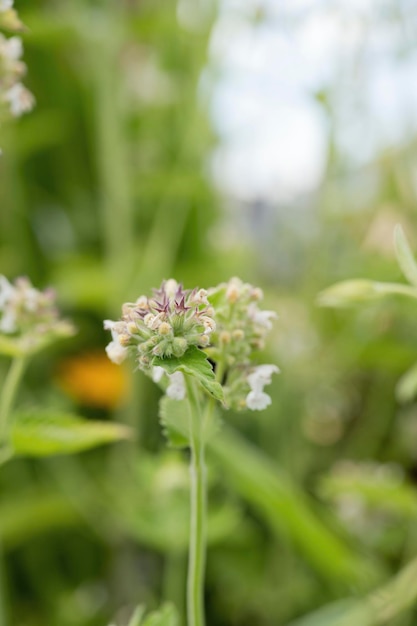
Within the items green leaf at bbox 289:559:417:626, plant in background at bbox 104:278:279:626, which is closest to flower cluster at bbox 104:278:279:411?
plant in background at bbox 104:278:279:626

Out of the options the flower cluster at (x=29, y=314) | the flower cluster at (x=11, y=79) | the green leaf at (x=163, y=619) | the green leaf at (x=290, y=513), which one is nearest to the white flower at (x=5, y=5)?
the flower cluster at (x=11, y=79)

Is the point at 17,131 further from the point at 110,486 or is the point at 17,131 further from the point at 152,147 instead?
the point at 110,486

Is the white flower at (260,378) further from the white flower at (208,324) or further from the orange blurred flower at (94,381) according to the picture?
the orange blurred flower at (94,381)

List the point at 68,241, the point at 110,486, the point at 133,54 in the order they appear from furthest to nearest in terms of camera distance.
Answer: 1. the point at 133,54
2. the point at 68,241
3. the point at 110,486

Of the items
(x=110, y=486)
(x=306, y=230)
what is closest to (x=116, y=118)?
(x=306, y=230)

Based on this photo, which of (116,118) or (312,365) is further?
(116,118)

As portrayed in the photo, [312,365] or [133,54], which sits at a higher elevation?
[133,54]

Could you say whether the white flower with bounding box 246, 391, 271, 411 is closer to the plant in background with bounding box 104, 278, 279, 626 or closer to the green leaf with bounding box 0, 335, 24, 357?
the plant in background with bounding box 104, 278, 279, 626

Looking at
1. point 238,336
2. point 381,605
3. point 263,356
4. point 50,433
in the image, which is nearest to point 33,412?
point 50,433
